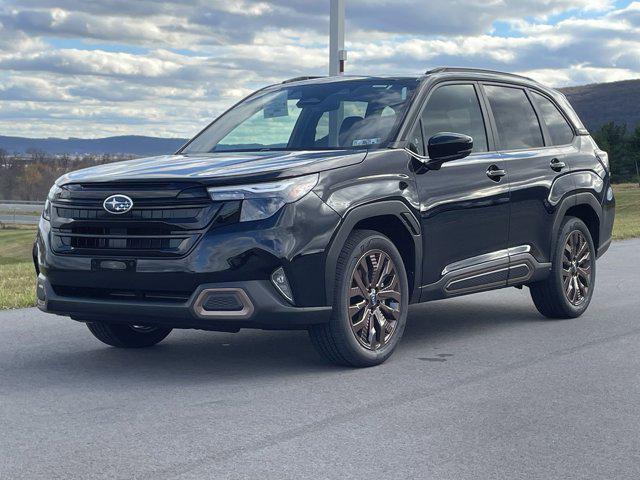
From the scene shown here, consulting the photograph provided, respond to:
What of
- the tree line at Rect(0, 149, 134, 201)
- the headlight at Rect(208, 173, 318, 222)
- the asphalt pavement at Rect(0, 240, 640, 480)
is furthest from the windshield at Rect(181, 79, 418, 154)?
the tree line at Rect(0, 149, 134, 201)

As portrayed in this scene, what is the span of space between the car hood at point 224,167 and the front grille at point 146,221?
8cm

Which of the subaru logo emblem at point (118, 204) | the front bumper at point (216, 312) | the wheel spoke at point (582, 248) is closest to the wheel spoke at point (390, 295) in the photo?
the front bumper at point (216, 312)

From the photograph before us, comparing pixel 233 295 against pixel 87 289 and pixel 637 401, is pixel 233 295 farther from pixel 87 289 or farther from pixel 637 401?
pixel 637 401

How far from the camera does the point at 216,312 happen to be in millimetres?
6289

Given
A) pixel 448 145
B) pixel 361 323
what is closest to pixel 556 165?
pixel 448 145

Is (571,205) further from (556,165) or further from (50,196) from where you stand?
(50,196)

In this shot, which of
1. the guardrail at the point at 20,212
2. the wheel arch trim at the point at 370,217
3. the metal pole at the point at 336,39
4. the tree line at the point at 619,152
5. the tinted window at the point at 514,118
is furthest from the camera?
the guardrail at the point at 20,212

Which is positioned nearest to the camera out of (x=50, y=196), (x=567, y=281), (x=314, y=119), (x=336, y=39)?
(x=50, y=196)

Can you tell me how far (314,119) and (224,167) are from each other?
140 centimetres

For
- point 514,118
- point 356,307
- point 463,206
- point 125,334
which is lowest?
point 125,334

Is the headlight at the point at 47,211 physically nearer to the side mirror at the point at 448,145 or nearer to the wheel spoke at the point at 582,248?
the side mirror at the point at 448,145

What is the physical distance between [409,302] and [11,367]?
2543mm

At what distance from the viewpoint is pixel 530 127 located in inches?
352

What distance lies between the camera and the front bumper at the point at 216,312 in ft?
20.6
